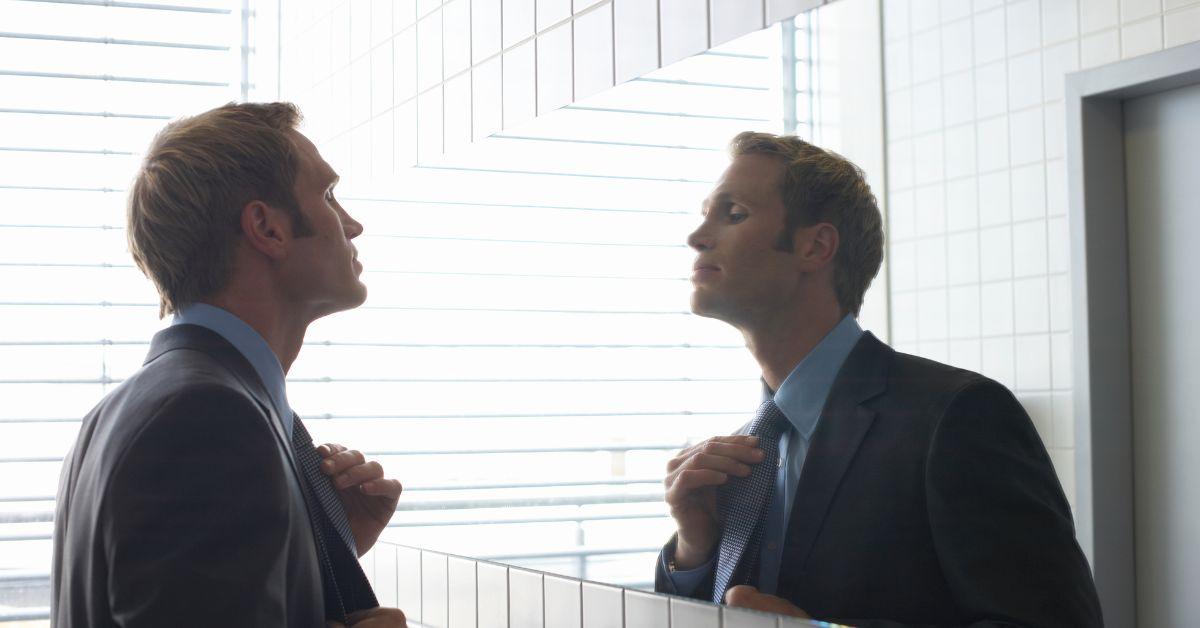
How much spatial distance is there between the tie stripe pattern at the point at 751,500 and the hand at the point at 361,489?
564mm

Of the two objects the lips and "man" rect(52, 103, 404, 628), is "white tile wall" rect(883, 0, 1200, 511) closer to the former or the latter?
the lips

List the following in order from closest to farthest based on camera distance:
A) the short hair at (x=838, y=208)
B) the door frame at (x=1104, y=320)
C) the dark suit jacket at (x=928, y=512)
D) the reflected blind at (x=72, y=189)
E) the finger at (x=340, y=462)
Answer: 1. the door frame at (x=1104, y=320)
2. the dark suit jacket at (x=928, y=512)
3. the short hair at (x=838, y=208)
4. the finger at (x=340, y=462)
5. the reflected blind at (x=72, y=189)

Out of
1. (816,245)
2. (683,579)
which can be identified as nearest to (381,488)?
(683,579)

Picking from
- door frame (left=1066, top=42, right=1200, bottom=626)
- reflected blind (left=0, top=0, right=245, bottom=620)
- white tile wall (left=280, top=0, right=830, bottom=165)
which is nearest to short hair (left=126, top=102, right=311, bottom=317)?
white tile wall (left=280, top=0, right=830, bottom=165)

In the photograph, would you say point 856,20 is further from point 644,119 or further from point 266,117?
point 266,117

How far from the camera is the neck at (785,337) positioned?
4.47ft

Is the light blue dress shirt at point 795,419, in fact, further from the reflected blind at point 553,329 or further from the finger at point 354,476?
the finger at point 354,476

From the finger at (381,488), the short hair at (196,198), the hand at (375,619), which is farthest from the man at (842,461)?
the short hair at (196,198)

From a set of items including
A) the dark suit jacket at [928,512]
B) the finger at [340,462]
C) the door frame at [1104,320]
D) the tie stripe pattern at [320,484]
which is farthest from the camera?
the finger at [340,462]

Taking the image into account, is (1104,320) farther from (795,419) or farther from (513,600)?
(513,600)

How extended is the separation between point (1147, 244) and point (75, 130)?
13.3 ft

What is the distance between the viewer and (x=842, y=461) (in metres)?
1.33

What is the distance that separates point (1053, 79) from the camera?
1098 mm

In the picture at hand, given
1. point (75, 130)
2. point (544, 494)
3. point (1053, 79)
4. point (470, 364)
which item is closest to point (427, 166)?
point (470, 364)
